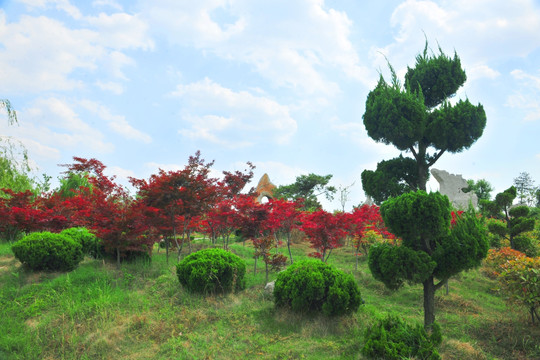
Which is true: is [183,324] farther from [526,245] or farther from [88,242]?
[526,245]

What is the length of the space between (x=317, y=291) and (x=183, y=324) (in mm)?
2281

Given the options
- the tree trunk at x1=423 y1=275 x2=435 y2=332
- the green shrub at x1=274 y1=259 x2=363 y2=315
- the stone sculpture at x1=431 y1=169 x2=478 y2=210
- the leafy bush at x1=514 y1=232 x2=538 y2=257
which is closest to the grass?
the green shrub at x1=274 y1=259 x2=363 y2=315

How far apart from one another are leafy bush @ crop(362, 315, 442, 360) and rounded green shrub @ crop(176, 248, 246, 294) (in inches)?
118

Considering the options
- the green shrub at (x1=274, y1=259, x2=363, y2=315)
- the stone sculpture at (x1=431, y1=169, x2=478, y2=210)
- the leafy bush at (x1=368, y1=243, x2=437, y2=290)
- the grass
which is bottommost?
the grass

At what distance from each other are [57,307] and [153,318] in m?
1.95

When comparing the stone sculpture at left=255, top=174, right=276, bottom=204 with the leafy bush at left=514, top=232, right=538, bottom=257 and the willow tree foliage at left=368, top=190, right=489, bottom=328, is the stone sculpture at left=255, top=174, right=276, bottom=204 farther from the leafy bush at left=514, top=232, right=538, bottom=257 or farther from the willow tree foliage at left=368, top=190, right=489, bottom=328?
the willow tree foliage at left=368, top=190, right=489, bottom=328

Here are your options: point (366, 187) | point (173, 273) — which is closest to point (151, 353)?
point (173, 273)

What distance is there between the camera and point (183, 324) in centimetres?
523

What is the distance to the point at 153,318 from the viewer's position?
17.7 ft

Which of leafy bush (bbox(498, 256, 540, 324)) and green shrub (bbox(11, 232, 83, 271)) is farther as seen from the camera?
green shrub (bbox(11, 232, 83, 271))

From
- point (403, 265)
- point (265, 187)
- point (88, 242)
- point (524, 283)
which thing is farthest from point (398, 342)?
point (265, 187)

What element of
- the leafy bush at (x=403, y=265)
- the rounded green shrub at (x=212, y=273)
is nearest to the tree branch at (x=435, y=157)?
the leafy bush at (x=403, y=265)

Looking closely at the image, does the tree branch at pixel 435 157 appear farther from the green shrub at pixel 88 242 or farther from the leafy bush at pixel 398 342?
the green shrub at pixel 88 242

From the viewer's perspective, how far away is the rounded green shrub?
20.2 ft
